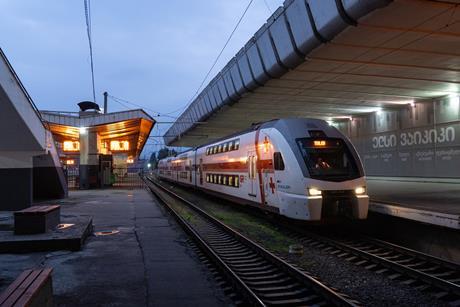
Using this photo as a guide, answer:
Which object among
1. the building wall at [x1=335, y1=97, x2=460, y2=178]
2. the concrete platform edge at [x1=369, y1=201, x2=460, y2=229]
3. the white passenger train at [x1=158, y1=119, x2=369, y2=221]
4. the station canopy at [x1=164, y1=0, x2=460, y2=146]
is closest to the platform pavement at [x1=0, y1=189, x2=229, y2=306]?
the white passenger train at [x1=158, y1=119, x2=369, y2=221]

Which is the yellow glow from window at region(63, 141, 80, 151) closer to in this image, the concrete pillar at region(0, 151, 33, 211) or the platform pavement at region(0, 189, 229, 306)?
the concrete pillar at region(0, 151, 33, 211)

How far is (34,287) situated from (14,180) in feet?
43.0

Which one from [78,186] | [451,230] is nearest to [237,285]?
[451,230]

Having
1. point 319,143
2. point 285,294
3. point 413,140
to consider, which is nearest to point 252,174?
point 319,143

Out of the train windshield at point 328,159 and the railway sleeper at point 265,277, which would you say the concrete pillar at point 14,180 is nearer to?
the train windshield at point 328,159

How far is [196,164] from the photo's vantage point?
92.1 ft

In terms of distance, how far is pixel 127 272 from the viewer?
8062 millimetres

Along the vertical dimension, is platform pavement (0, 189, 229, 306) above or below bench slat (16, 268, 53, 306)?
below

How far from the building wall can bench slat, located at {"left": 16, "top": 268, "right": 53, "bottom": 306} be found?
1952 cm

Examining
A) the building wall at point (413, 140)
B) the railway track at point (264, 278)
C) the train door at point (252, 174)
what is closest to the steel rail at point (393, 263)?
the railway track at point (264, 278)

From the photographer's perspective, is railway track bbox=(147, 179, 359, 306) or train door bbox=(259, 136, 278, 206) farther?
train door bbox=(259, 136, 278, 206)

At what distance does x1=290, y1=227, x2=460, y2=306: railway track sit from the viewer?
23.6 feet

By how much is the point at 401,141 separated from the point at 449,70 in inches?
300

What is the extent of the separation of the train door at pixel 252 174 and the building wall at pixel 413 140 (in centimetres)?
1038
